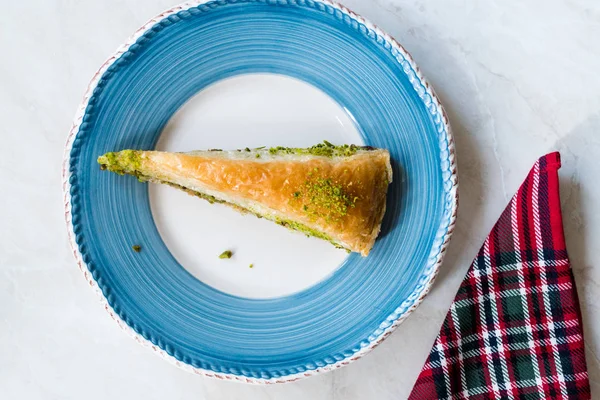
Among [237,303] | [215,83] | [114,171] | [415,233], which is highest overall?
[215,83]

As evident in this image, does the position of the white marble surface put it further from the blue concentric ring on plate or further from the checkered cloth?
the blue concentric ring on plate

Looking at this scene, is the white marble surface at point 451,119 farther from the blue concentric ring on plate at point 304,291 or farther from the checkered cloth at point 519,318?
the blue concentric ring on plate at point 304,291

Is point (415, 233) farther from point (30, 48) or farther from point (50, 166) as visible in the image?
point (30, 48)

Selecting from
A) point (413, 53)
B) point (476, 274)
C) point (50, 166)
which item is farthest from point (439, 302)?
point (50, 166)

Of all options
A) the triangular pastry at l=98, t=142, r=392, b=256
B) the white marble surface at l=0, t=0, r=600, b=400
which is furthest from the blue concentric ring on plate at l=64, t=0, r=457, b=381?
the white marble surface at l=0, t=0, r=600, b=400

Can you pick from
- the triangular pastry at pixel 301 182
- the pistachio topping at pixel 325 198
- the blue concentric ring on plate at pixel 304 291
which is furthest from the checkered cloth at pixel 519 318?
the pistachio topping at pixel 325 198

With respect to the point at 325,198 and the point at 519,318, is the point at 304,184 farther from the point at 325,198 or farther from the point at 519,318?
the point at 519,318
